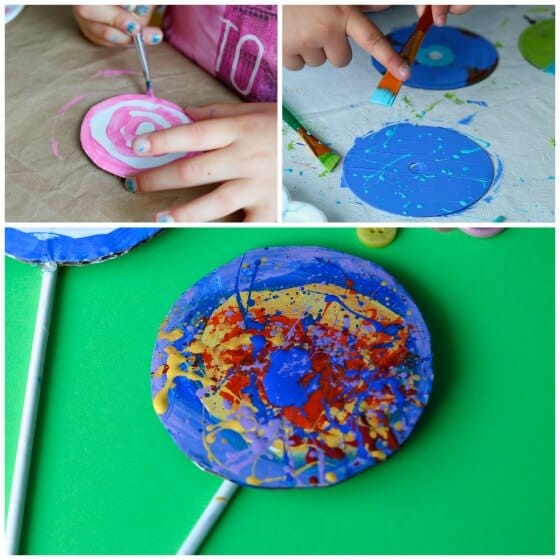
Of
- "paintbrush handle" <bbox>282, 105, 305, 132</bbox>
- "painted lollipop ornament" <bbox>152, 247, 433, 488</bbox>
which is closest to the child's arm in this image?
"paintbrush handle" <bbox>282, 105, 305, 132</bbox>

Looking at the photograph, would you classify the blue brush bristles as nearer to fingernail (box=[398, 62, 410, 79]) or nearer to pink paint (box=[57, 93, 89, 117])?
fingernail (box=[398, 62, 410, 79])

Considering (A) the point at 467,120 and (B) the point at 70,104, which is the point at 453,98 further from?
(B) the point at 70,104

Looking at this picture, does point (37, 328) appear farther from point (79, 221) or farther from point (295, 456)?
point (295, 456)

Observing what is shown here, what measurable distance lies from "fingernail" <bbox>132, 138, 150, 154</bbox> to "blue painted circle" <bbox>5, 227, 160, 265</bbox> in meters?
0.14

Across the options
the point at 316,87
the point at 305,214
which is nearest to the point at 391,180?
the point at 305,214

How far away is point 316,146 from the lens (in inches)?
43.5

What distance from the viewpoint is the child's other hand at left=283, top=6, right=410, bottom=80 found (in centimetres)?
115

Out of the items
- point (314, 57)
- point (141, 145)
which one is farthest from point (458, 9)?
point (141, 145)

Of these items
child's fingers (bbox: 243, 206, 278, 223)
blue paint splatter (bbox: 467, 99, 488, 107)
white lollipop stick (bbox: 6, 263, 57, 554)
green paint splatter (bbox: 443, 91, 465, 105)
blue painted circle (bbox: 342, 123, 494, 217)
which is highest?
green paint splatter (bbox: 443, 91, 465, 105)

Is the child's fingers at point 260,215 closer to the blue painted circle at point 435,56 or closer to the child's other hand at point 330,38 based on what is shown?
the child's other hand at point 330,38

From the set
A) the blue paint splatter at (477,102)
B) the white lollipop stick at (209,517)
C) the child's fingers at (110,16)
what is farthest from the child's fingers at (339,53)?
the white lollipop stick at (209,517)

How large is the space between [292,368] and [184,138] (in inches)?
15.3

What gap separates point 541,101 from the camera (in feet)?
3.86

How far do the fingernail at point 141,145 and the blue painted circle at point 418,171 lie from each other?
308mm
